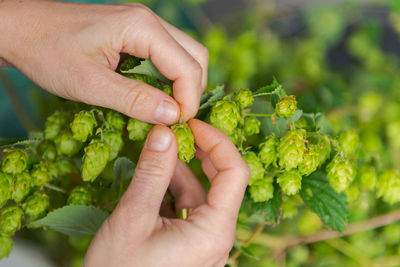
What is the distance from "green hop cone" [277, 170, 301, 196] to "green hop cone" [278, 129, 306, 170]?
2cm

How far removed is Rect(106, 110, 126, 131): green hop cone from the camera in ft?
2.13

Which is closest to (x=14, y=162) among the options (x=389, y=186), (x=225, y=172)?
(x=225, y=172)

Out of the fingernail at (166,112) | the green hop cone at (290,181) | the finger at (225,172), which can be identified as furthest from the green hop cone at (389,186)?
the fingernail at (166,112)

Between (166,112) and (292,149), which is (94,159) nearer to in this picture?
(166,112)

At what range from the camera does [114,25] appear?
64 centimetres

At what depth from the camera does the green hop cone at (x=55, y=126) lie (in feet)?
2.30

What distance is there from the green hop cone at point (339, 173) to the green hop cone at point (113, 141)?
40cm

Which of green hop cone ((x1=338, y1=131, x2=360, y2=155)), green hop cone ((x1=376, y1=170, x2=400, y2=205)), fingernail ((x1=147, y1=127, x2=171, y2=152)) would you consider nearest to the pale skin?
fingernail ((x1=147, y1=127, x2=171, y2=152))

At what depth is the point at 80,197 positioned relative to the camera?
0.66m

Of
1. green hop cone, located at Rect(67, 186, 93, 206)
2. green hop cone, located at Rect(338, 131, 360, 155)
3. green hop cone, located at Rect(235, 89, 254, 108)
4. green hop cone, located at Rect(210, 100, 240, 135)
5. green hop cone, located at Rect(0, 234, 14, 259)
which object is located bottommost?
green hop cone, located at Rect(0, 234, 14, 259)

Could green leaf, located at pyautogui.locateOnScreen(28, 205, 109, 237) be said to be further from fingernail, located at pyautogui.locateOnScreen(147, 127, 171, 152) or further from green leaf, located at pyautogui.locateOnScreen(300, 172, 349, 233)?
green leaf, located at pyautogui.locateOnScreen(300, 172, 349, 233)

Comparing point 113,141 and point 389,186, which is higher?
point 113,141

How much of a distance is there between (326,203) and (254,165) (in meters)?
0.19

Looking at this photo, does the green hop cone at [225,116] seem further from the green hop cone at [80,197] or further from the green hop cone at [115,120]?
the green hop cone at [80,197]
